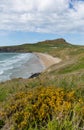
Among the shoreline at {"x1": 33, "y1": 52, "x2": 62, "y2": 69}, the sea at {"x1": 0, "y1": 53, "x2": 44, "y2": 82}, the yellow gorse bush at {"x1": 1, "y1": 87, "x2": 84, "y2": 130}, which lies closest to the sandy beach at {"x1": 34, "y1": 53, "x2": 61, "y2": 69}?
the shoreline at {"x1": 33, "y1": 52, "x2": 62, "y2": 69}

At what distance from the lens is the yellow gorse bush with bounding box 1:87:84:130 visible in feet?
25.3

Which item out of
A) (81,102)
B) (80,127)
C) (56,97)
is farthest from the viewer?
(56,97)

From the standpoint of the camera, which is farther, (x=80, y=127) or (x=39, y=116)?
(x=39, y=116)

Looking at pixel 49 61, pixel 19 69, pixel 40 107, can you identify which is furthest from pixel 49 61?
pixel 40 107

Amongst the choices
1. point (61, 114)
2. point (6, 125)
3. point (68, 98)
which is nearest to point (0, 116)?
point (6, 125)

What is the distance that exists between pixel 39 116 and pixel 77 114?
56.5 inches

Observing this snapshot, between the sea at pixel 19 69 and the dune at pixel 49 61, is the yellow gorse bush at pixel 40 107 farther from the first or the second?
the dune at pixel 49 61

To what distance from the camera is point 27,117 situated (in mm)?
8016

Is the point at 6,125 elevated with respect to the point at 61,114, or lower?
lower

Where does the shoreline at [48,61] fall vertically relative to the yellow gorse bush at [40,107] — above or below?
below

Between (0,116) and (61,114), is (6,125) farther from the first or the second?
(61,114)

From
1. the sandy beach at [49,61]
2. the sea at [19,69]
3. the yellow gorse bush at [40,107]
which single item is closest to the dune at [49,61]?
the sandy beach at [49,61]

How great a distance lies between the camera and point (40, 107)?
8328mm

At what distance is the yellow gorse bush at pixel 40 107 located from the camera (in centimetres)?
772
